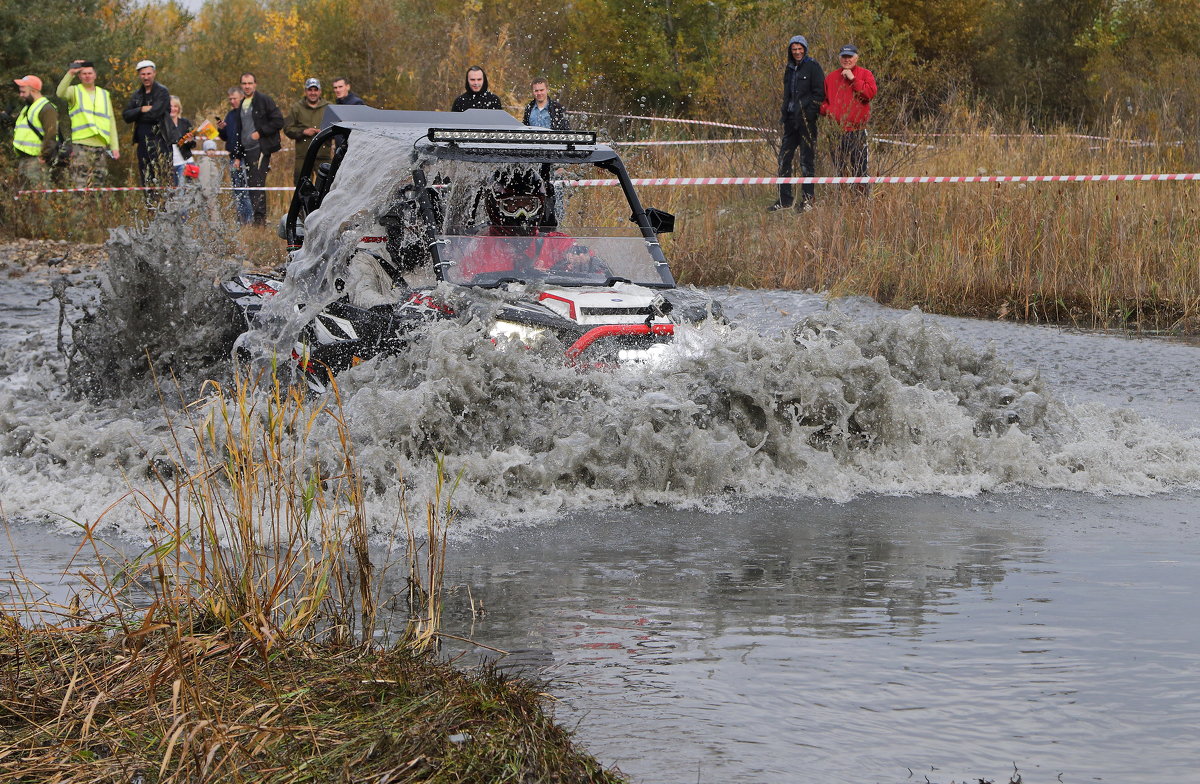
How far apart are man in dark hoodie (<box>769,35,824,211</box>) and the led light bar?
881cm

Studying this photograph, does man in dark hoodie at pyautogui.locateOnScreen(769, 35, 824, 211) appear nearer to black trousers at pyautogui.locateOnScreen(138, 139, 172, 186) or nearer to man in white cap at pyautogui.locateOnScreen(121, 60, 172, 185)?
black trousers at pyautogui.locateOnScreen(138, 139, 172, 186)

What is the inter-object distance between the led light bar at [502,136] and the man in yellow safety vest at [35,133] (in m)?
12.2

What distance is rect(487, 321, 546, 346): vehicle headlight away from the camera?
7.59 metres

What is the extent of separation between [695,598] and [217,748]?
240 cm

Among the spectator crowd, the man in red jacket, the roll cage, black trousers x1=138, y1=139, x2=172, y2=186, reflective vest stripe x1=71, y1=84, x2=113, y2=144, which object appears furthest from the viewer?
reflective vest stripe x1=71, y1=84, x2=113, y2=144

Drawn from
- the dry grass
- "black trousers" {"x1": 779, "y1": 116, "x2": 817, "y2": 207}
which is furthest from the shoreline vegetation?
"black trousers" {"x1": 779, "y1": 116, "x2": 817, "y2": 207}

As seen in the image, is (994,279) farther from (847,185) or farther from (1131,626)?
(1131,626)

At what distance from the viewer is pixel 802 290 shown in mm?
14852

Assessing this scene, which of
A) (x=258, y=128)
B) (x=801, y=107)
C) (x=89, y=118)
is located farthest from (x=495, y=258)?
(x=89, y=118)

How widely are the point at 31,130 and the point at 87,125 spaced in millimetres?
697

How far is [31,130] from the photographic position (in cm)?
1878

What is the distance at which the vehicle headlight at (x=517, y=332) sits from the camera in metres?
7.59

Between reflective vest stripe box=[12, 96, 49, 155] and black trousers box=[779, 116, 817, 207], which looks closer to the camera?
black trousers box=[779, 116, 817, 207]

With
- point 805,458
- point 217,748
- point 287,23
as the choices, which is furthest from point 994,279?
point 287,23
